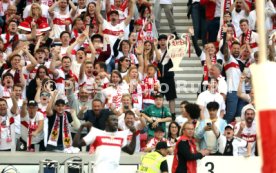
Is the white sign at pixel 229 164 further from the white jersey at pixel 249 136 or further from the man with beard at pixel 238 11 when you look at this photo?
the man with beard at pixel 238 11

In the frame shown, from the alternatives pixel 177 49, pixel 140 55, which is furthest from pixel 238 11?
pixel 140 55

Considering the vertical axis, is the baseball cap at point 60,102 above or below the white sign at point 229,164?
above

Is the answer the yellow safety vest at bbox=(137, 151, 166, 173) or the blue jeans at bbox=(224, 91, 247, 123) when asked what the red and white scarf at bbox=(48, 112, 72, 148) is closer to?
the yellow safety vest at bbox=(137, 151, 166, 173)

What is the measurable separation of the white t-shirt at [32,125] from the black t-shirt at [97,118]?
30.6 inches

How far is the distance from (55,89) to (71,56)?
1379 mm

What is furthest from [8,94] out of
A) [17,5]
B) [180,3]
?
[180,3]

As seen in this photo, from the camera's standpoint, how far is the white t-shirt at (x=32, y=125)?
1537cm

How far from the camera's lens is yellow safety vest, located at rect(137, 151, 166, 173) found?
515 inches

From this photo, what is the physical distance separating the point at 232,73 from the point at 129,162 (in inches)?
135

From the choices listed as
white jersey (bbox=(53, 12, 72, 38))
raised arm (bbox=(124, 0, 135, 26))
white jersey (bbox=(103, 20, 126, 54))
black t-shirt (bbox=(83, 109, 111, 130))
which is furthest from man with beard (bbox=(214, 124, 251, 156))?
white jersey (bbox=(53, 12, 72, 38))

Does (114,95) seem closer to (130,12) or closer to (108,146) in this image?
(130,12)

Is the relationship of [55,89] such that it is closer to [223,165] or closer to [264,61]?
[223,165]

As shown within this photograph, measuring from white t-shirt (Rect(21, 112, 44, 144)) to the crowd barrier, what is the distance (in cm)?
47

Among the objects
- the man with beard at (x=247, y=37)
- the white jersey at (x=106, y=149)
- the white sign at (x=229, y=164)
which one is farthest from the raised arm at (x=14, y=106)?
the man with beard at (x=247, y=37)
